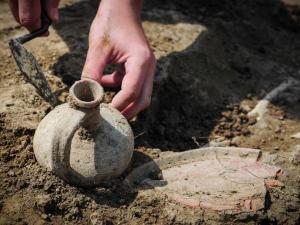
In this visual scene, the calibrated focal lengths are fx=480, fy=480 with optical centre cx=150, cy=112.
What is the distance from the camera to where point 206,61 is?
4.18 meters

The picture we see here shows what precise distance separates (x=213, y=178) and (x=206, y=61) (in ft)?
5.14

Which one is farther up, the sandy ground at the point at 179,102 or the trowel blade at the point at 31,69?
the trowel blade at the point at 31,69

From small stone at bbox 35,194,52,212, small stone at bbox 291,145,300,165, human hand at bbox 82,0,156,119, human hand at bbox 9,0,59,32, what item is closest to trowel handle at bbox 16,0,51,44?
human hand at bbox 9,0,59,32

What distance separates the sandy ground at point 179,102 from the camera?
99.9 inches

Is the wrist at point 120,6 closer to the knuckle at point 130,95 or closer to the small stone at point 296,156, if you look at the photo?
the knuckle at point 130,95

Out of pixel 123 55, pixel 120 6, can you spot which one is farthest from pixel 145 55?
pixel 120 6

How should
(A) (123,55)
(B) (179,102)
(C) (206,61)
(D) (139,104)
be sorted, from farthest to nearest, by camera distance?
(C) (206,61)
(B) (179,102)
(A) (123,55)
(D) (139,104)

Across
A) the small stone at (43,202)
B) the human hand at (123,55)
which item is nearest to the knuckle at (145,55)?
the human hand at (123,55)

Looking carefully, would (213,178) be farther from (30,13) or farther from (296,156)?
(30,13)

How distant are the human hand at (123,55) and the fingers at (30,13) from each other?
363 mm

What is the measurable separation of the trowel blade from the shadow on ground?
486mm

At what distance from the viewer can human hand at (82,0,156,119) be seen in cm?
286

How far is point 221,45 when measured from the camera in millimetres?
4500

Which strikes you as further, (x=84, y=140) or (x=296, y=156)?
(x=296, y=156)
